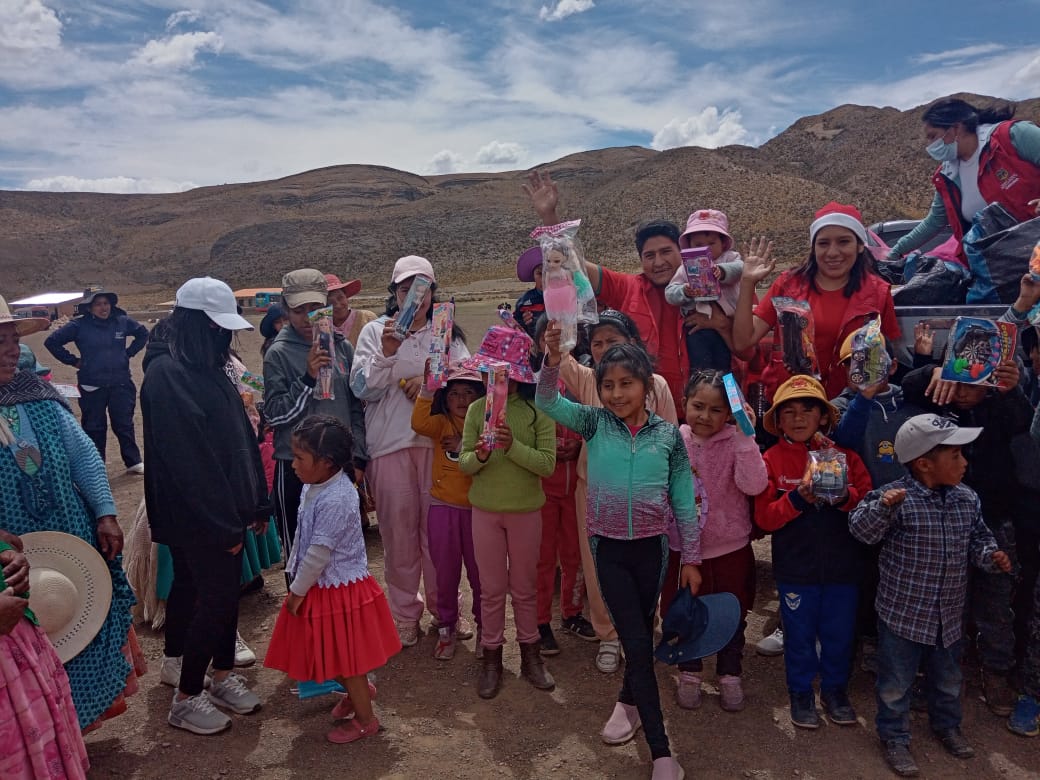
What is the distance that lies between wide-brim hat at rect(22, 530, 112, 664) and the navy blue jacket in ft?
19.5

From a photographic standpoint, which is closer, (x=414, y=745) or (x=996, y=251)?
(x=414, y=745)

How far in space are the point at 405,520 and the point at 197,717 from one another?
4.42ft

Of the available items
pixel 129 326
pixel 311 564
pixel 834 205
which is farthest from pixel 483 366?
pixel 129 326

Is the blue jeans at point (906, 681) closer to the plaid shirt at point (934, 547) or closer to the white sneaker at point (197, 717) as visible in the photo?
the plaid shirt at point (934, 547)

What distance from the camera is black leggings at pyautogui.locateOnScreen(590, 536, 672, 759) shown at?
2799 millimetres

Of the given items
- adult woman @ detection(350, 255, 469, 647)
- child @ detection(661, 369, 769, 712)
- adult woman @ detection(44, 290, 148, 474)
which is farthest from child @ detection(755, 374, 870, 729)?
adult woman @ detection(44, 290, 148, 474)

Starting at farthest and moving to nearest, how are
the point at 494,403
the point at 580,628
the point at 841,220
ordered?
the point at 580,628, the point at 841,220, the point at 494,403

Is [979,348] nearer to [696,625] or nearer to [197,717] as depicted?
[696,625]

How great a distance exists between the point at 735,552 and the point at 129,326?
25.4 ft

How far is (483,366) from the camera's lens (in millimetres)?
3230

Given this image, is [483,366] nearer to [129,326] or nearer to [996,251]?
[996,251]

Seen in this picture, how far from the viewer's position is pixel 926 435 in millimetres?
2838

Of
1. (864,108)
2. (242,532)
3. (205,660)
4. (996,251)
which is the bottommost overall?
(205,660)

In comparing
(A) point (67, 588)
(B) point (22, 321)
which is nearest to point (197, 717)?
(A) point (67, 588)
